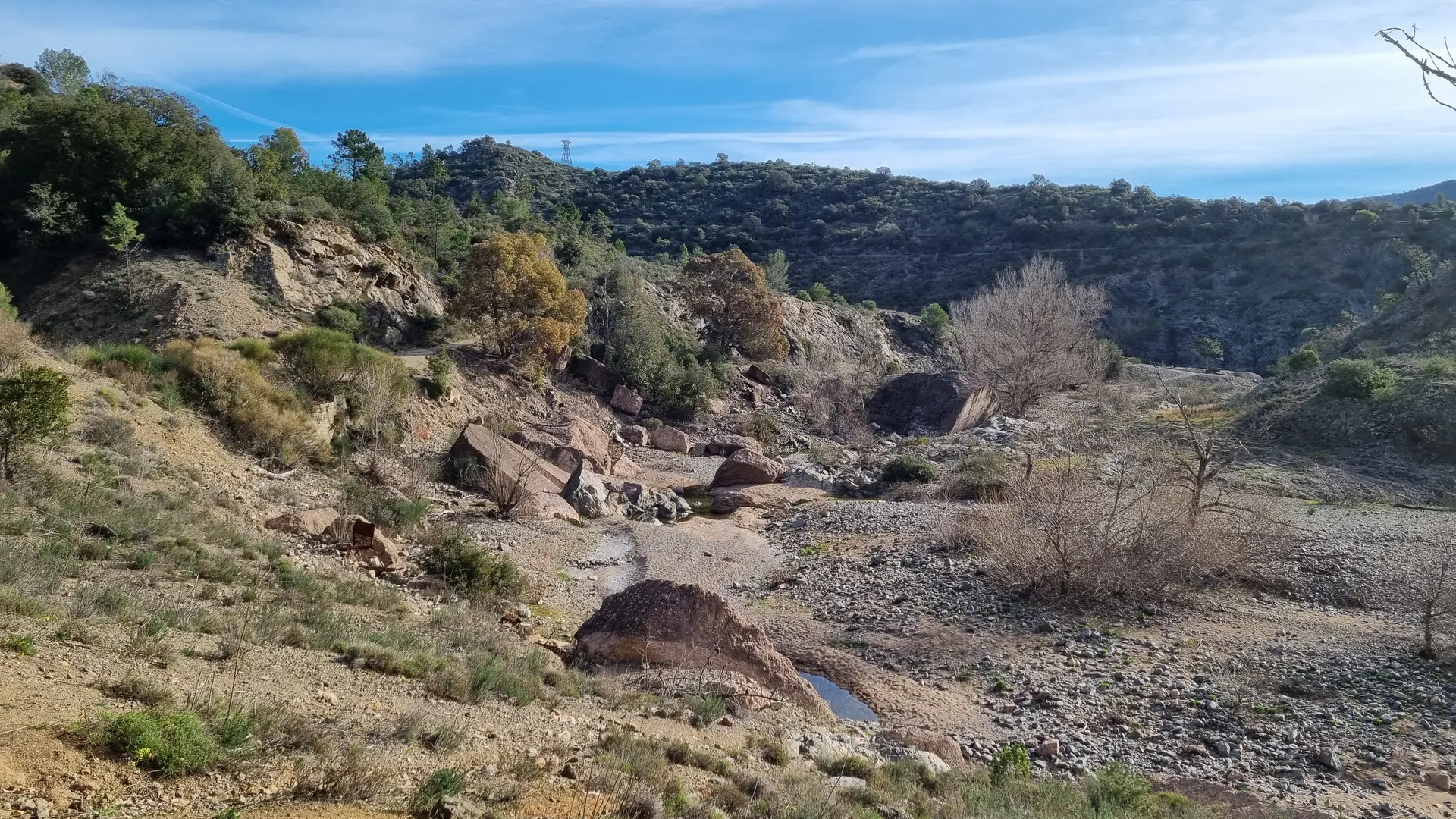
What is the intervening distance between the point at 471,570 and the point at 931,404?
27578mm

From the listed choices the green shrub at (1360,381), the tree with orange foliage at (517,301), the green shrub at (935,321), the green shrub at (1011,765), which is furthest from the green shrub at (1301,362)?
the green shrub at (1011,765)

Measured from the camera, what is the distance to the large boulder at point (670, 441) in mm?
31562

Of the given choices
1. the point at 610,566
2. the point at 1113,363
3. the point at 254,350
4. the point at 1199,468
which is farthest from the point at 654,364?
the point at 1113,363

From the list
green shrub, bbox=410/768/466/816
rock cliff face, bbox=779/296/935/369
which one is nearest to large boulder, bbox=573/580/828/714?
green shrub, bbox=410/768/466/816

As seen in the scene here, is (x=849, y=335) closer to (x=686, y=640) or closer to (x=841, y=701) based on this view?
(x=841, y=701)

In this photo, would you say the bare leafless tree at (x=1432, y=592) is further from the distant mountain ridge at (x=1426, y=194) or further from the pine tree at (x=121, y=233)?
the distant mountain ridge at (x=1426, y=194)

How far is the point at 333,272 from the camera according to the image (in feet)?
91.4

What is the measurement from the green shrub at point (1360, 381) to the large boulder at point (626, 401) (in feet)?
79.2

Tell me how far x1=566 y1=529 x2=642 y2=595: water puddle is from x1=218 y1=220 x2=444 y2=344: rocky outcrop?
14130 millimetres

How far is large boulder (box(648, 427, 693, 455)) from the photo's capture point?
104ft

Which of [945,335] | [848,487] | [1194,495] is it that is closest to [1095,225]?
[945,335]

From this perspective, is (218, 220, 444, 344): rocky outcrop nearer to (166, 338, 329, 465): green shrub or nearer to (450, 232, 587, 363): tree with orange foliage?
(450, 232, 587, 363): tree with orange foliage

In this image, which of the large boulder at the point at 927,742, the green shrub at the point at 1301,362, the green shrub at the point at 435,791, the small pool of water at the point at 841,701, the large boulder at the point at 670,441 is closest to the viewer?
the green shrub at the point at 435,791

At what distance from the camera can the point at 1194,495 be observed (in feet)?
50.0
